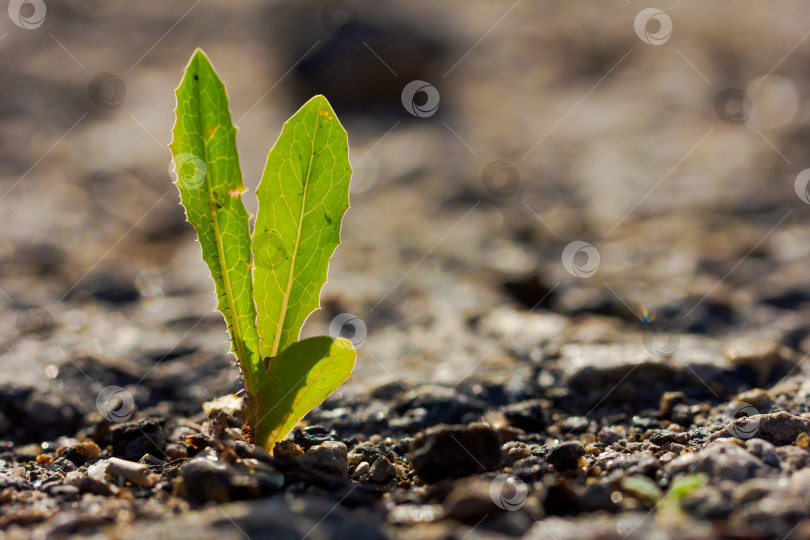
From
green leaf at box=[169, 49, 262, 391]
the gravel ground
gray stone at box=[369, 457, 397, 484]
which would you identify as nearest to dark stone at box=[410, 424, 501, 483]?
the gravel ground

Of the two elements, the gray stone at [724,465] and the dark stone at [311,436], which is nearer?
the gray stone at [724,465]

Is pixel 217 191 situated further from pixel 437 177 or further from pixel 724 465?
pixel 437 177

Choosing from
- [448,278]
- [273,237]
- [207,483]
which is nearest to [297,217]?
[273,237]

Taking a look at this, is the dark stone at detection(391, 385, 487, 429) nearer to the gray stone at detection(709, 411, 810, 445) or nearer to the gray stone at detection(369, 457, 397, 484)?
the gray stone at detection(369, 457, 397, 484)

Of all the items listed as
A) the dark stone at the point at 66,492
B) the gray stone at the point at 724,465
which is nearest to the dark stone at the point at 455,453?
the gray stone at the point at 724,465

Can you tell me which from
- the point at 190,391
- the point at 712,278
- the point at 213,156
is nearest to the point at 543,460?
the point at 213,156

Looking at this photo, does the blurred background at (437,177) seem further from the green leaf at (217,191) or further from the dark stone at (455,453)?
the dark stone at (455,453)
